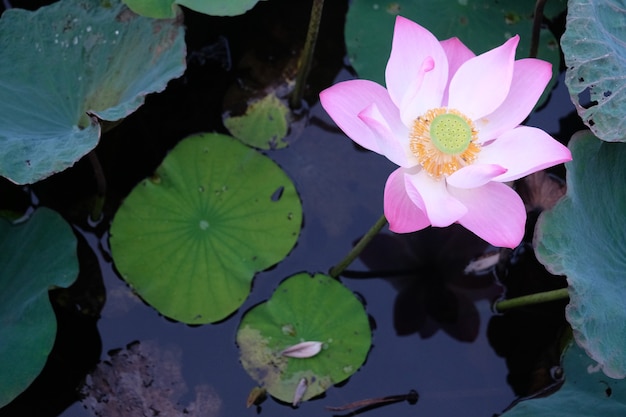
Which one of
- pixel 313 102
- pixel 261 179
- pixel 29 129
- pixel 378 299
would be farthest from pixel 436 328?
Answer: pixel 29 129

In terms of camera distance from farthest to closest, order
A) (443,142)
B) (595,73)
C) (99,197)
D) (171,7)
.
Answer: (99,197), (171,7), (595,73), (443,142)

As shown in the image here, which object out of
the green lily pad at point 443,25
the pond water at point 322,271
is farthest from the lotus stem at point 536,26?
the pond water at point 322,271

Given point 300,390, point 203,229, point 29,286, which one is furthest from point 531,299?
point 29,286

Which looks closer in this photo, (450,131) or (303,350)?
(450,131)

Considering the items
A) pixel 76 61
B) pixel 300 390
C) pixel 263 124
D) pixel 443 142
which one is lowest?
pixel 300 390

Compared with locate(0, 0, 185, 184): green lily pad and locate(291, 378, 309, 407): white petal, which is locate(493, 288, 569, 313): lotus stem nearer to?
locate(291, 378, 309, 407): white petal

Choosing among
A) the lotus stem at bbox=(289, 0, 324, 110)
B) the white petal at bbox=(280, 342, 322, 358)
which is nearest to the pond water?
the lotus stem at bbox=(289, 0, 324, 110)

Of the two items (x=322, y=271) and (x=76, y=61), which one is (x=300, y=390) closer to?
(x=322, y=271)

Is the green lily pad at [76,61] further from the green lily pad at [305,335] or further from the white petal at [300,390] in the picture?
the white petal at [300,390]
